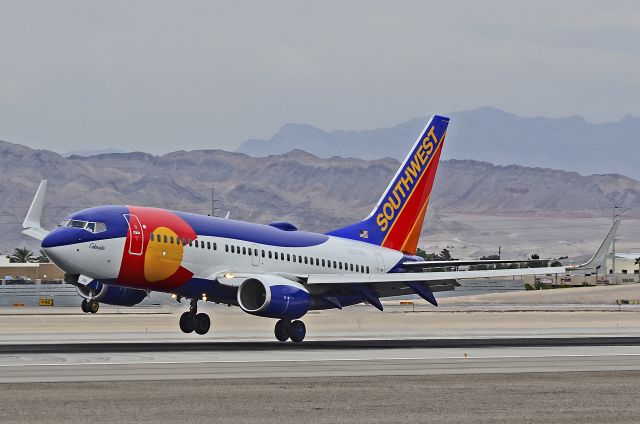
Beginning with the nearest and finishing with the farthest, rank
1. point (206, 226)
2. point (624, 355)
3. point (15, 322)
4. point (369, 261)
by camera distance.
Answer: point (624, 355) < point (206, 226) < point (369, 261) < point (15, 322)

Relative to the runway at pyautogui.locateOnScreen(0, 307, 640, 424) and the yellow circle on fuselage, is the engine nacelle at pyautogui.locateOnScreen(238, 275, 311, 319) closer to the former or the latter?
the runway at pyautogui.locateOnScreen(0, 307, 640, 424)

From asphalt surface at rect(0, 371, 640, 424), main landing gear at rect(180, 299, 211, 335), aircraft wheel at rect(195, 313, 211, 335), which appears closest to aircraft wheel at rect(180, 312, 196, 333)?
main landing gear at rect(180, 299, 211, 335)

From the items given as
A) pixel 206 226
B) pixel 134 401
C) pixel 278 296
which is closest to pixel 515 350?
pixel 278 296

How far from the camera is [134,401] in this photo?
888 inches

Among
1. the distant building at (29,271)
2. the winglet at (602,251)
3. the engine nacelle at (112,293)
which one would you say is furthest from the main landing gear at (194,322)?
the distant building at (29,271)

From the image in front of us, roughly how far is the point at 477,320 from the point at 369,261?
13.1 metres

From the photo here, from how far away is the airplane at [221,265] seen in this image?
42.8m

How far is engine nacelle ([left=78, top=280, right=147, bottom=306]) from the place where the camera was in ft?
153

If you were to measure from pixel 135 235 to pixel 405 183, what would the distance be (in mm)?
16463

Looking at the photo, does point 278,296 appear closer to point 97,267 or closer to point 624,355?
point 97,267

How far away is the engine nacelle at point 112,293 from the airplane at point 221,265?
0.04m

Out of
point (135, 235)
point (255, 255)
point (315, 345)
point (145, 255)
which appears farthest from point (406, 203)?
point (135, 235)

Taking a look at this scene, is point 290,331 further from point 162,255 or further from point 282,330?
point 162,255

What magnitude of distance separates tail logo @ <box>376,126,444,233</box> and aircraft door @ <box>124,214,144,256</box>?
14430mm
